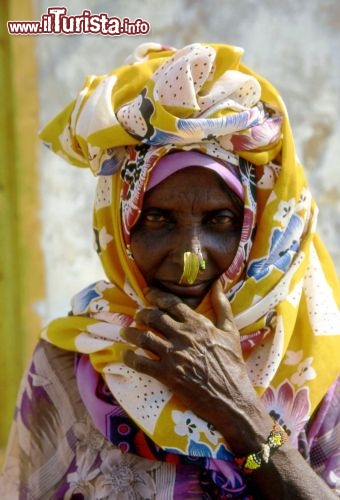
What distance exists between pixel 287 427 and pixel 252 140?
791 mm

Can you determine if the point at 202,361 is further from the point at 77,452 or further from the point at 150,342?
the point at 77,452

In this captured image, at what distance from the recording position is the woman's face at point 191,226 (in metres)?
2.72

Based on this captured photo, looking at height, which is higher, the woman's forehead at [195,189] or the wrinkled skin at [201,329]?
the woman's forehead at [195,189]

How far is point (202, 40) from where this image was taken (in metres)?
5.06

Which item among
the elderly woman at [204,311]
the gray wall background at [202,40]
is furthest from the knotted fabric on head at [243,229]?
the gray wall background at [202,40]

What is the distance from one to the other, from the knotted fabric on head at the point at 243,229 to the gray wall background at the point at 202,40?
2188 mm

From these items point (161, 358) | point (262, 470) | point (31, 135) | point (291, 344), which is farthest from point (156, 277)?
point (31, 135)

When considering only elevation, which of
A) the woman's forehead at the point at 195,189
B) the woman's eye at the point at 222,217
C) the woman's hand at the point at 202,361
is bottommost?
the woman's hand at the point at 202,361

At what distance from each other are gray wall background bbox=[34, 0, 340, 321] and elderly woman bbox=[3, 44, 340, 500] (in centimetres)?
217

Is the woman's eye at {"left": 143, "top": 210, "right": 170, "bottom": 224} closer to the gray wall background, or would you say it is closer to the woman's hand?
the woman's hand

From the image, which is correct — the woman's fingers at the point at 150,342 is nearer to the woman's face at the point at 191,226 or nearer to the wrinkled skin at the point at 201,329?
the wrinkled skin at the point at 201,329

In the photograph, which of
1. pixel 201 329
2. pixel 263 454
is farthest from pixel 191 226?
pixel 263 454

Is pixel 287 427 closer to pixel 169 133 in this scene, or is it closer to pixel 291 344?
pixel 291 344

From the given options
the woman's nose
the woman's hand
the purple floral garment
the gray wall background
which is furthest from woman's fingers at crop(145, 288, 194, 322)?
the gray wall background
